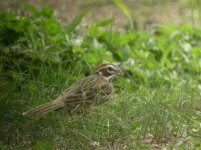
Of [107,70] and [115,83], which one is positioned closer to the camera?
[107,70]

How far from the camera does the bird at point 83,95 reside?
21.6ft

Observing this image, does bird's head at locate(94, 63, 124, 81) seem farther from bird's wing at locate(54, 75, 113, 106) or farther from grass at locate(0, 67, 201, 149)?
grass at locate(0, 67, 201, 149)

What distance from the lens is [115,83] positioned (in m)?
8.48

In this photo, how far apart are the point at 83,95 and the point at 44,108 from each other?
479 mm

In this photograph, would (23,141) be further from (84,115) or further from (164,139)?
(164,139)

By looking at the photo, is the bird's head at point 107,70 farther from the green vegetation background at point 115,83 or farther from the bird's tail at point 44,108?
the bird's tail at point 44,108

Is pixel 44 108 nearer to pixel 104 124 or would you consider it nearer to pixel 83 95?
pixel 83 95

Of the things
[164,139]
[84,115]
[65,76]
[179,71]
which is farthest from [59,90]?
[179,71]

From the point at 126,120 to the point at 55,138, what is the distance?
0.75 metres

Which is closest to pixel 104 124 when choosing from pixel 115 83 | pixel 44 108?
pixel 44 108

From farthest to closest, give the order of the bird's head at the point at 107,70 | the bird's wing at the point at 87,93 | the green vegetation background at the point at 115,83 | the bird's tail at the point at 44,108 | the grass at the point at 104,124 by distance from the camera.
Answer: the bird's head at the point at 107,70 → the bird's wing at the point at 87,93 → the bird's tail at the point at 44,108 → the green vegetation background at the point at 115,83 → the grass at the point at 104,124

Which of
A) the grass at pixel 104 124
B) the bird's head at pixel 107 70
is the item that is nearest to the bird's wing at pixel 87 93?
the grass at pixel 104 124

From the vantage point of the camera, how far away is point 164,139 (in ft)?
21.1

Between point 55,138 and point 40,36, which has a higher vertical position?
point 40,36
